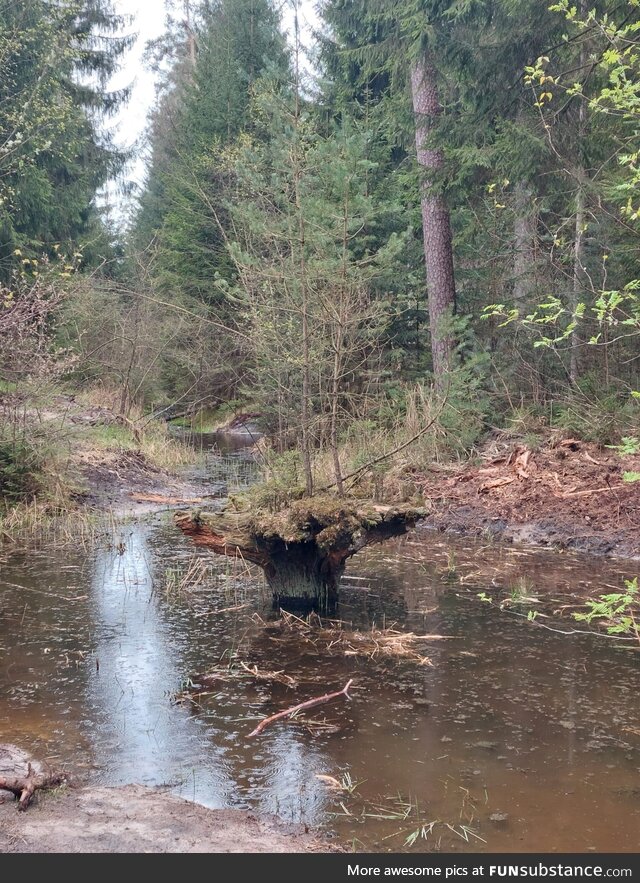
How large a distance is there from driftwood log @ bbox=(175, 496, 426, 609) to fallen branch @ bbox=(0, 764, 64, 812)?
301 centimetres

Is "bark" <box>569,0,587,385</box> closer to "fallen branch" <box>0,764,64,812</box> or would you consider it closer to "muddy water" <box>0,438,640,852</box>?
"muddy water" <box>0,438,640,852</box>

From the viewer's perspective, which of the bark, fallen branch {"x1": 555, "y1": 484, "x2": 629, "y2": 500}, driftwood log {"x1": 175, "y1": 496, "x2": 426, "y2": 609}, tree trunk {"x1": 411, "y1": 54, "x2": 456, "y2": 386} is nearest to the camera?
driftwood log {"x1": 175, "y1": 496, "x2": 426, "y2": 609}

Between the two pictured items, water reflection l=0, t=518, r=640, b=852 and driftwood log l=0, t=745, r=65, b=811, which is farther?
water reflection l=0, t=518, r=640, b=852

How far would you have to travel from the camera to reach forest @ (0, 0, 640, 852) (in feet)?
22.0

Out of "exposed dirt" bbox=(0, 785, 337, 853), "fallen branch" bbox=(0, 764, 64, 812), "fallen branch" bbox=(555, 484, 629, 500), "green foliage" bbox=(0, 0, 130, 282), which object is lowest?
"exposed dirt" bbox=(0, 785, 337, 853)

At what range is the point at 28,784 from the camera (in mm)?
3672

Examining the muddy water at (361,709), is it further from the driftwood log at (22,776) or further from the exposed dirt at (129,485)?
the exposed dirt at (129,485)

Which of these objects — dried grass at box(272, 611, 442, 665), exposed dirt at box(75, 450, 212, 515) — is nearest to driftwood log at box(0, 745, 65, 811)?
dried grass at box(272, 611, 442, 665)

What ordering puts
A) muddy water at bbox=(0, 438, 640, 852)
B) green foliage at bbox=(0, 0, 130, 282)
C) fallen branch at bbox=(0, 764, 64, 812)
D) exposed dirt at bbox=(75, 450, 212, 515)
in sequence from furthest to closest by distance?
green foliage at bbox=(0, 0, 130, 282) → exposed dirt at bbox=(75, 450, 212, 515) → muddy water at bbox=(0, 438, 640, 852) → fallen branch at bbox=(0, 764, 64, 812)

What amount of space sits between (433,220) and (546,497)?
6.44 metres

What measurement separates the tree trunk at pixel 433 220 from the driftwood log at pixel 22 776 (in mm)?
10517

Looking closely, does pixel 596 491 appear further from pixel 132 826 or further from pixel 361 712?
pixel 132 826

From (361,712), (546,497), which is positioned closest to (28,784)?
(361,712)

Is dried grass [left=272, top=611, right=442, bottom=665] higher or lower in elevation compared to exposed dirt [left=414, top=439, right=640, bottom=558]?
lower
